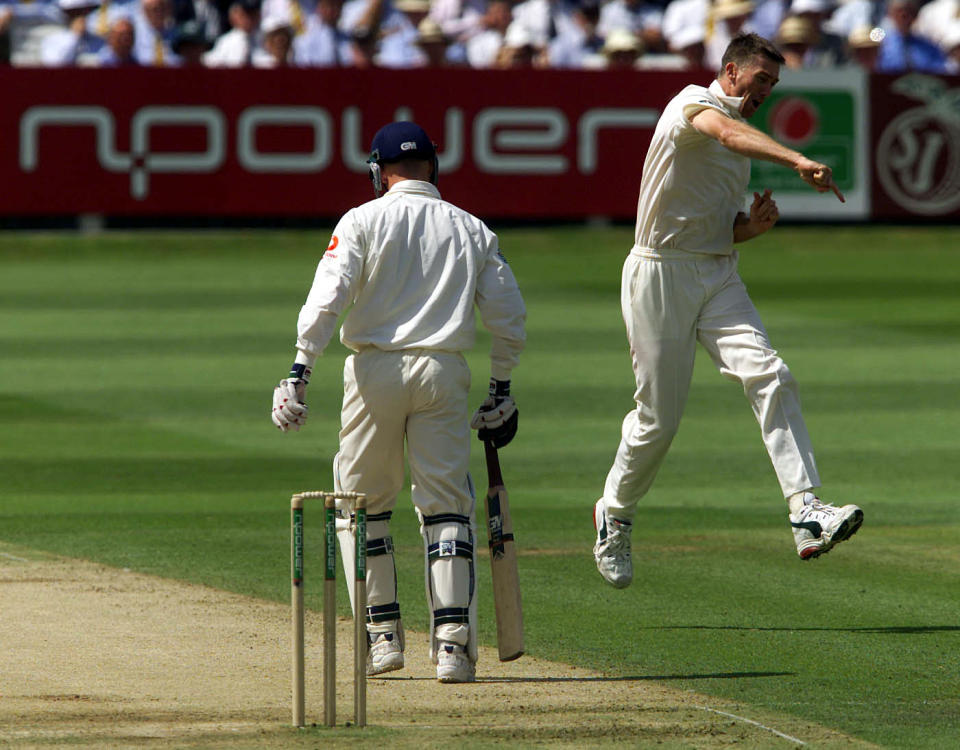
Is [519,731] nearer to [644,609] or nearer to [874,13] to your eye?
[644,609]

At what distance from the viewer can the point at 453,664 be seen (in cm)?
Answer: 600

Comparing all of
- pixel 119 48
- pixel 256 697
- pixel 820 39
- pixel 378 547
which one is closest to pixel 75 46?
pixel 119 48

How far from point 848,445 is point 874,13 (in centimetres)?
1250

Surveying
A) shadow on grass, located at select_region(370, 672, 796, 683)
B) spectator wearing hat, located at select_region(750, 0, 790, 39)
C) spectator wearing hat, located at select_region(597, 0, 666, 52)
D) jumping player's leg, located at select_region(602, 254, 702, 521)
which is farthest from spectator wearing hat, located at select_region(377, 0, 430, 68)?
shadow on grass, located at select_region(370, 672, 796, 683)

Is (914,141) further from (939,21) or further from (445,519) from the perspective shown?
(445,519)

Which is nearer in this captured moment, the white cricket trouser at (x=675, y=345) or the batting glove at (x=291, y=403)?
the batting glove at (x=291, y=403)

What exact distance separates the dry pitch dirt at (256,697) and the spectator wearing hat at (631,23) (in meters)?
15.8

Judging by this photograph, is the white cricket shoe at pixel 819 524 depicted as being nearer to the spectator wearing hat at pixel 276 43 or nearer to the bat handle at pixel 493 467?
the bat handle at pixel 493 467

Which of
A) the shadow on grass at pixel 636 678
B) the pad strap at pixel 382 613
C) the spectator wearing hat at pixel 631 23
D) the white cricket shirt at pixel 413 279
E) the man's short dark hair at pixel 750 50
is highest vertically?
the spectator wearing hat at pixel 631 23

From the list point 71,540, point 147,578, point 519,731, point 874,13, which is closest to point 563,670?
point 519,731

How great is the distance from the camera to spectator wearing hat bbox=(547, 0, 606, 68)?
70.2ft

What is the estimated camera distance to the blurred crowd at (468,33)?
19.7 metres

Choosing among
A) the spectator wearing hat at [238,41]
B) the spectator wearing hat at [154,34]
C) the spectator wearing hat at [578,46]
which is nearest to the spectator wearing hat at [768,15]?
the spectator wearing hat at [578,46]

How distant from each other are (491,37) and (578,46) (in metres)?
1.07
